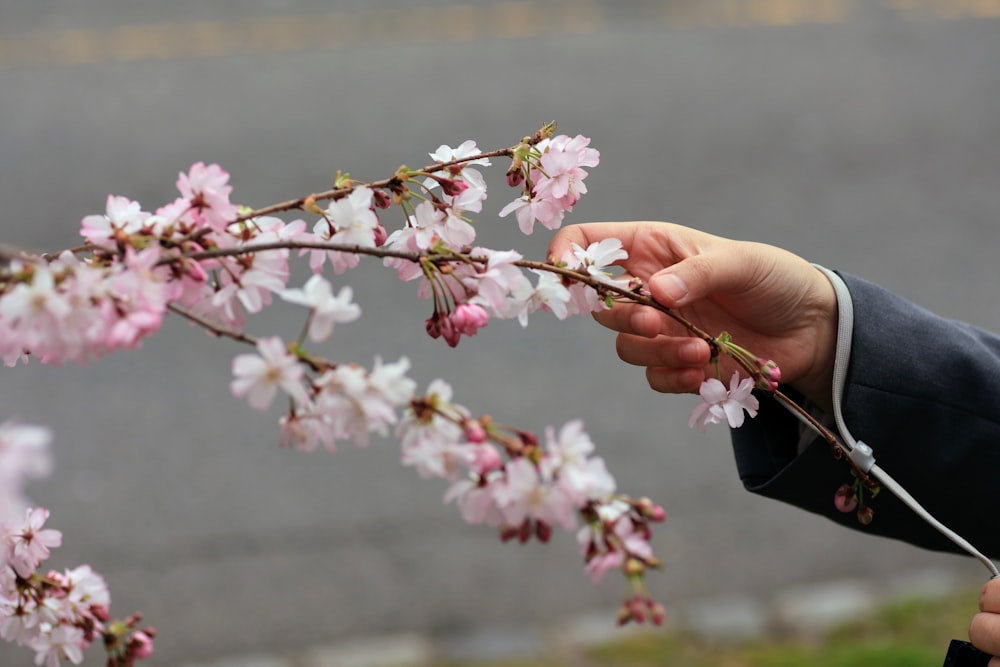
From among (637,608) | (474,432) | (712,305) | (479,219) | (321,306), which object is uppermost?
(479,219)

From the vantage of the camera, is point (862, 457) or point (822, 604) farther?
point (822, 604)

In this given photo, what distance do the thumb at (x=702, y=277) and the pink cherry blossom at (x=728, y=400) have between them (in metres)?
0.12

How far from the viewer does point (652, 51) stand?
6543 millimetres

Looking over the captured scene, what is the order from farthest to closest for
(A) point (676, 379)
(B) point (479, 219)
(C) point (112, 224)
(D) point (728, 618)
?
(B) point (479, 219), (D) point (728, 618), (A) point (676, 379), (C) point (112, 224)

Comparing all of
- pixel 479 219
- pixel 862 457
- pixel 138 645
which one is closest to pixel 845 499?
pixel 862 457

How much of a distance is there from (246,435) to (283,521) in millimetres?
477

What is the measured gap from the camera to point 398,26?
22.1 feet

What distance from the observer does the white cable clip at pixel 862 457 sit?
4.13ft

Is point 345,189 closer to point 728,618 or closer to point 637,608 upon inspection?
point 637,608

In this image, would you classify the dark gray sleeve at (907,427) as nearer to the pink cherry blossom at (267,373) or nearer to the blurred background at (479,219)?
the pink cherry blossom at (267,373)

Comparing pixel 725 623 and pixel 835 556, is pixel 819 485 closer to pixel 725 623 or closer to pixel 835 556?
pixel 725 623

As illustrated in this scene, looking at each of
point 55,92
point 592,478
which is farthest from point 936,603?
point 55,92

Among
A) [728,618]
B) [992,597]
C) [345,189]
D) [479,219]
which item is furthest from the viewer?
[479,219]

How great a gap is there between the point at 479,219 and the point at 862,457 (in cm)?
369
